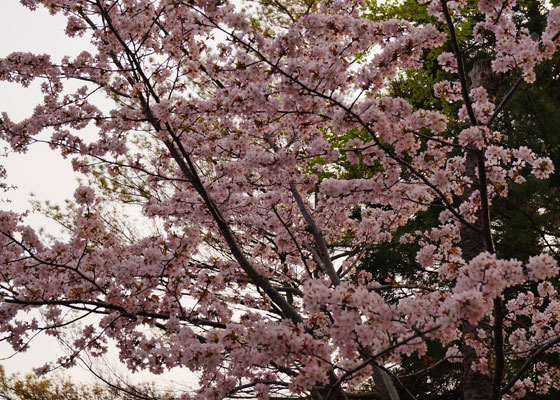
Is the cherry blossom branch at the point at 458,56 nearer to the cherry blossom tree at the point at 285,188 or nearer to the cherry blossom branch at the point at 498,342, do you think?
the cherry blossom tree at the point at 285,188

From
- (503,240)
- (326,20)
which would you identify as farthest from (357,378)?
(503,240)

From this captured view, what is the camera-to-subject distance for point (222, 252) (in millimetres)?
9172

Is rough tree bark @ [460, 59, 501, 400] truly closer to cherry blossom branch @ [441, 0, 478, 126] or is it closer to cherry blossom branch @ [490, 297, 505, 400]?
cherry blossom branch @ [490, 297, 505, 400]

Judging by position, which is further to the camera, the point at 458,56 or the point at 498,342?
the point at 498,342

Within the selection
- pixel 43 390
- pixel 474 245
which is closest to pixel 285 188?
pixel 474 245

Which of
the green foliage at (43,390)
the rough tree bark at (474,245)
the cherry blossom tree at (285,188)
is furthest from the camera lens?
the green foliage at (43,390)

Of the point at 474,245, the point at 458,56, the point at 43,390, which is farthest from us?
the point at 43,390

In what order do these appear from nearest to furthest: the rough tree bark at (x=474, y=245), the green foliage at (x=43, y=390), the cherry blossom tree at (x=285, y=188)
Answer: the cherry blossom tree at (x=285, y=188) < the rough tree bark at (x=474, y=245) < the green foliage at (x=43, y=390)

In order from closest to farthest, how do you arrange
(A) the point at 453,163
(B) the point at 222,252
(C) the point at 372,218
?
(A) the point at 453,163 < (C) the point at 372,218 < (B) the point at 222,252

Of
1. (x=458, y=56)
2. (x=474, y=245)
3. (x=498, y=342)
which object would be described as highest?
(x=474, y=245)

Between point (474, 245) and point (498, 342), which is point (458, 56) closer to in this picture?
point (498, 342)

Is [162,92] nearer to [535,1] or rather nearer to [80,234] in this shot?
[80,234]

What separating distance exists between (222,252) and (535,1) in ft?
36.2

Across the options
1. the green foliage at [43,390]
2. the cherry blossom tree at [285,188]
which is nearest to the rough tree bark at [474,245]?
the cherry blossom tree at [285,188]
